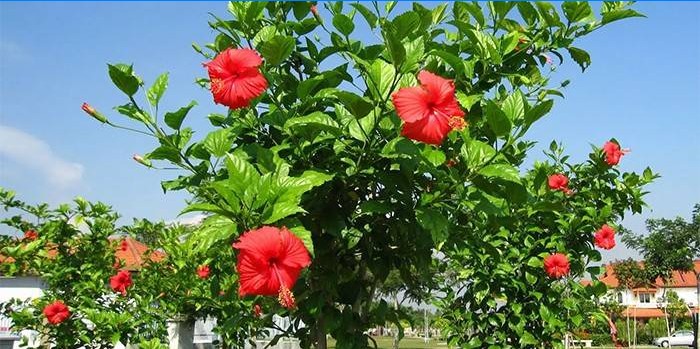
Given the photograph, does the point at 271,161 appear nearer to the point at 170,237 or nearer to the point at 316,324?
the point at 316,324

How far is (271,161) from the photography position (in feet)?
5.78

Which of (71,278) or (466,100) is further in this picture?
(71,278)

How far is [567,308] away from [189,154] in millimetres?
Answer: 3303

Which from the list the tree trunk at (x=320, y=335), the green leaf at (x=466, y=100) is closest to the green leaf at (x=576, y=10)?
the green leaf at (x=466, y=100)

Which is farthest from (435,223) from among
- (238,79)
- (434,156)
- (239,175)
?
(238,79)

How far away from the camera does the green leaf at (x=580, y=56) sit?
2205mm

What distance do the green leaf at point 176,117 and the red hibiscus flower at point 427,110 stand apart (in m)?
0.69

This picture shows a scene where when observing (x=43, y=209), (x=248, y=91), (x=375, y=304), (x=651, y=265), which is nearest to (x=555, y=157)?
(x=375, y=304)

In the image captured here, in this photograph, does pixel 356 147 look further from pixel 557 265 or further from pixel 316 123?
pixel 557 265

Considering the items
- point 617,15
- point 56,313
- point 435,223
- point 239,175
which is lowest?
point 56,313

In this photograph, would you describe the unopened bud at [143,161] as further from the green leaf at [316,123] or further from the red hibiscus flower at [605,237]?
the red hibiscus flower at [605,237]

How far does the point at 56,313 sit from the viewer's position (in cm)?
473

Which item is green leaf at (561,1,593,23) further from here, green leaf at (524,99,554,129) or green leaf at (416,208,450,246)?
green leaf at (416,208,450,246)

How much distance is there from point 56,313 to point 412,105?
413 centimetres
